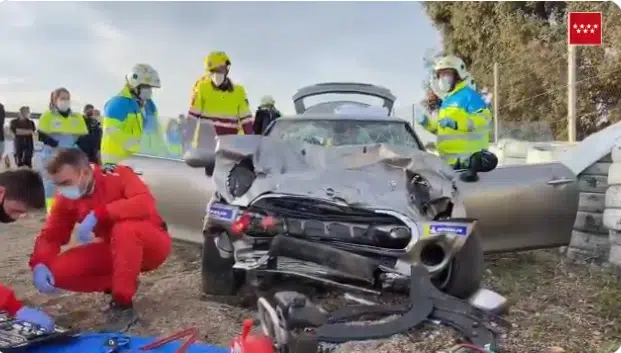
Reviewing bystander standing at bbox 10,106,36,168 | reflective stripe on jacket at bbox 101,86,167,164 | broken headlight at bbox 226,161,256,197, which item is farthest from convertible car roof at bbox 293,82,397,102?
bystander standing at bbox 10,106,36,168

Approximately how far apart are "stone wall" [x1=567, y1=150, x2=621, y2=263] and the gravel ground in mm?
168

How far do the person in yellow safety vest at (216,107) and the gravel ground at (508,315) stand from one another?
54.2 inches

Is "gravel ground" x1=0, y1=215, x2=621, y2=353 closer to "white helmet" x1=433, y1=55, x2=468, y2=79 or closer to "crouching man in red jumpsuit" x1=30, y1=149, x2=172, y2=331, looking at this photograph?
"crouching man in red jumpsuit" x1=30, y1=149, x2=172, y2=331

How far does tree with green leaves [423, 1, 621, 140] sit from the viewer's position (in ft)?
24.3

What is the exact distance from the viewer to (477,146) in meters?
4.88

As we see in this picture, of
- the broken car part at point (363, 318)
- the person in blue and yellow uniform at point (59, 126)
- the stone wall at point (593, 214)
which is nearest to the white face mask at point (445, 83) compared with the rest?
the stone wall at point (593, 214)

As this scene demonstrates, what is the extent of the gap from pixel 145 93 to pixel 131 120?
0.24 meters

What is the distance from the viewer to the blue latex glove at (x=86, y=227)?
3098 millimetres

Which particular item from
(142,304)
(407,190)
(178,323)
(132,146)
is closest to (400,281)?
(407,190)

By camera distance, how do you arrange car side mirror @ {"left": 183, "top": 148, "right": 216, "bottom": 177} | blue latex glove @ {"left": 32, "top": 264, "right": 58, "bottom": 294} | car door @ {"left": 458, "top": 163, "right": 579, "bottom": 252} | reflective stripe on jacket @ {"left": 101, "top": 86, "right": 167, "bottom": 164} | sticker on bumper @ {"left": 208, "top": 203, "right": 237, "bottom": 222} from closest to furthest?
blue latex glove @ {"left": 32, "top": 264, "right": 58, "bottom": 294}, sticker on bumper @ {"left": 208, "top": 203, "right": 237, "bottom": 222}, car side mirror @ {"left": 183, "top": 148, "right": 216, "bottom": 177}, car door @ {"left": 458, "top": 163, "right": 579, "bottom": 252}, reflective stripe on jacket @ {"left": 101, "top": 86, "right": 167, "bottom": 164}

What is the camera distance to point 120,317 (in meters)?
3.11

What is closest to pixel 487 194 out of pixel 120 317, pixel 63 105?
pixel 120 317

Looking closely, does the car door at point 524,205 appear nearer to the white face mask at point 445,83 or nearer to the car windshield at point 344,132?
the car windshield at point 344,132

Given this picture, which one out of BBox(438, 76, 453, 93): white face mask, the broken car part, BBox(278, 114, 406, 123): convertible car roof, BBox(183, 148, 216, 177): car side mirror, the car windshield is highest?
BBox(438, 76, 453, 93): white face mask
